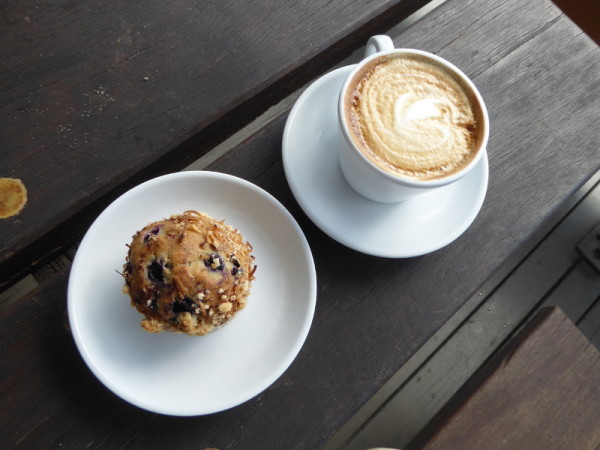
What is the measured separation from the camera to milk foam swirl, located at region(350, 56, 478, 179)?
84 centimetres

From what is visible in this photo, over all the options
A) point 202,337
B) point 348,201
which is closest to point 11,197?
point 202,337

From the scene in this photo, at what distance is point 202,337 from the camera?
85 centimetres

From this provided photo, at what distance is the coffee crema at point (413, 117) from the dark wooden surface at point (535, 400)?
37 centimetres

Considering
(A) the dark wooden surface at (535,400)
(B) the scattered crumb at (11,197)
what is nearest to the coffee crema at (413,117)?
(A) the dark wooden surface at (535,400)

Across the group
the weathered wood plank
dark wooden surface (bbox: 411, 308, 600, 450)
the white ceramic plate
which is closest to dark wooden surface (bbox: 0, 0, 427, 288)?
the white ceramic plate

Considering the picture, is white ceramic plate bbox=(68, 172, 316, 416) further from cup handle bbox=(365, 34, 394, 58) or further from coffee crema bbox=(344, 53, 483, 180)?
cup handle bbox=(365, 34, 394, 58)

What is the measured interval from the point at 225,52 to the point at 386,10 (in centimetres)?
34

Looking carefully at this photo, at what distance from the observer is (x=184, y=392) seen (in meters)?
0.81

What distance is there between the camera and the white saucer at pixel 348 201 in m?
0.89

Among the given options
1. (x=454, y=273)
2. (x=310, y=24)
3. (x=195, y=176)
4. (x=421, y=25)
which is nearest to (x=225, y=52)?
(x=310, y=24)

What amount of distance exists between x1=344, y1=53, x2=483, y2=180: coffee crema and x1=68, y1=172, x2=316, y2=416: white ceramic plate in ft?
0.63

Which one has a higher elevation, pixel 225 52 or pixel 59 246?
pixel 225 52

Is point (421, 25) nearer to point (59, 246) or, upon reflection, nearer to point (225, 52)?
point (225, 52)

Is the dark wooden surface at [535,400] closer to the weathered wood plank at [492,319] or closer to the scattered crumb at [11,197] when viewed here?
the weathered wood plank at [492,319]
